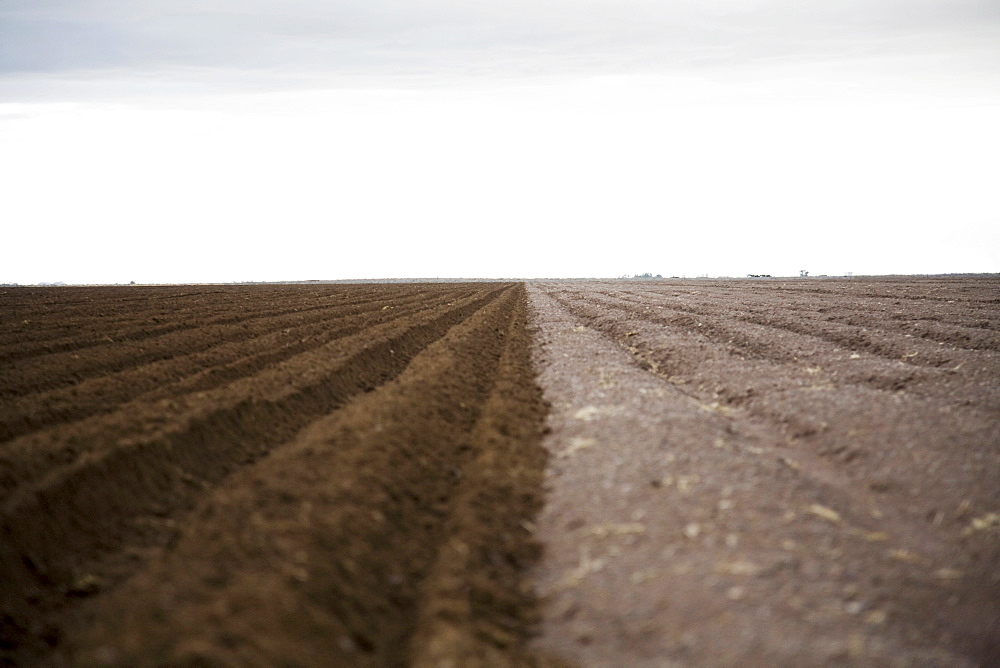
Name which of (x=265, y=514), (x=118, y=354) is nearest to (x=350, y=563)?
(x=265, y=514)

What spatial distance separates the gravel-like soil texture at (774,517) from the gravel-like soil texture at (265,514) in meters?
0.52

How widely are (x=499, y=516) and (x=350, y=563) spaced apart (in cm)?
153

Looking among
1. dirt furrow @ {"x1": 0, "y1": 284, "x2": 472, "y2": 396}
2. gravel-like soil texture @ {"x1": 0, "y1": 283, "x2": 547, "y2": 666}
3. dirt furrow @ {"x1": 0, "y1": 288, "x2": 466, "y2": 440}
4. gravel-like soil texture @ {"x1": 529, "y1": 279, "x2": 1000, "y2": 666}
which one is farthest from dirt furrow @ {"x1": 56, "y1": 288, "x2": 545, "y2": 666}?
dirt furrow @ {"x1": 0, "y1": 284, "x2": 472, "y2": 396}

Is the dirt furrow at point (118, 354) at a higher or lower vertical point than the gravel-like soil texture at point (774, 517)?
higher

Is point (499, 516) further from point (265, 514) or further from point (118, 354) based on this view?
point (118, 354)

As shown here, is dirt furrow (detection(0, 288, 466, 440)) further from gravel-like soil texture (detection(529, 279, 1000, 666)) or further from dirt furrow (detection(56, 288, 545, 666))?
gravel-like soil texture (detection(529, 279, 1000, 666))

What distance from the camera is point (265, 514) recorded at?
222 inches

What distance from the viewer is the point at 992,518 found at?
609cm

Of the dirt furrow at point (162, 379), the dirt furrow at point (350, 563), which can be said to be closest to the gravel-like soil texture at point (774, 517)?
the dirt furrow at point (350, 563)

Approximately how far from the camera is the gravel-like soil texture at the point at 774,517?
4277mm

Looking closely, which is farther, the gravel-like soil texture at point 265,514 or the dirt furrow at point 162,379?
the dirt furrow at point 162,379

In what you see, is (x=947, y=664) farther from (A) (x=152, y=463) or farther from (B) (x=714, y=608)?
(A) (x=152, y=463)

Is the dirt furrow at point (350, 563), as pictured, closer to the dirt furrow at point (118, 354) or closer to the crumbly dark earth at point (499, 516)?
the crumbly dark earth at point (499, 516)

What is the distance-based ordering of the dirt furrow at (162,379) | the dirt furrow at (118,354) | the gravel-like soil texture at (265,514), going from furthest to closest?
the dirt furrow at (118,354) < the dirt furrow at (162,379) < the gravel-like soil texture at (265,514)
